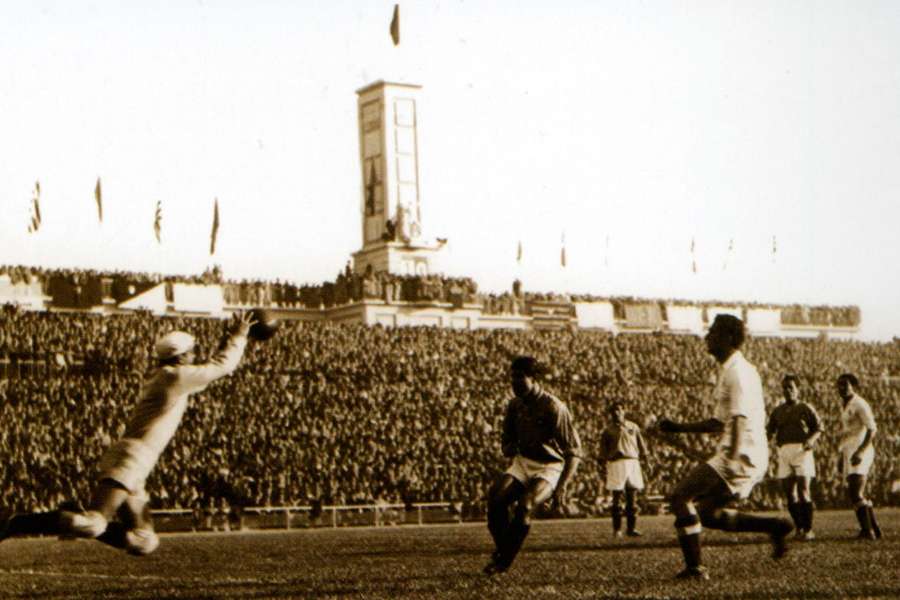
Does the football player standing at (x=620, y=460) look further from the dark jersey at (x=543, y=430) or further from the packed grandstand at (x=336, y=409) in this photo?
the packed grandstand at (x=336, y=409)

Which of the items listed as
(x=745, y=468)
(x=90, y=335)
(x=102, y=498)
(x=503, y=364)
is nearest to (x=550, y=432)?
(x=745, y=468)

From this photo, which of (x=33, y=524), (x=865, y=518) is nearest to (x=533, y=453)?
(x=33, y=524)

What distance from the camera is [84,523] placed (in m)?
9.86

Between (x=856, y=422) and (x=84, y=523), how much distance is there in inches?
455

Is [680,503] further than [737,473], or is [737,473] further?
[680,503]

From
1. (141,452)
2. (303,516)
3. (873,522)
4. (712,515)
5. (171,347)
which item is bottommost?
(303,516)

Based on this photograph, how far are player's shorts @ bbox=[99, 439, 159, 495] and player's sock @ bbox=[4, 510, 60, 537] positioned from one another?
0.45m

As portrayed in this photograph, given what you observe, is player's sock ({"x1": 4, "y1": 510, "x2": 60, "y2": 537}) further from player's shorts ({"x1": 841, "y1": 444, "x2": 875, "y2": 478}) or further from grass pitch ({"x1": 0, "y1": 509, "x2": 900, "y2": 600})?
player's shorts ({"x1": 841, "y1": 444, "x2": 875, "y2": 478})

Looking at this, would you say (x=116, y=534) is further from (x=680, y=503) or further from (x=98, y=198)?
(x=98, y=198)

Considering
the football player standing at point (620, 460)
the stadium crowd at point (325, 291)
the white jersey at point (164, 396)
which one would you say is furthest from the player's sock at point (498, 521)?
the stadium crowd at point (325, 291)

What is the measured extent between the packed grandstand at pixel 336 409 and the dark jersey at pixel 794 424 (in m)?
Answer: 14.7

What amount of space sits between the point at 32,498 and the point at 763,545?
643 inches

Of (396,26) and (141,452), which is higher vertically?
(396,26)

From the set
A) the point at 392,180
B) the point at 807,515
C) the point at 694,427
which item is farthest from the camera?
the point at 392,180
